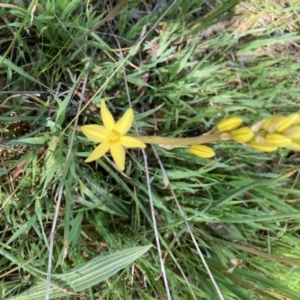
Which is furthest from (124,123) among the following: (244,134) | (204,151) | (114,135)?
(244,134)

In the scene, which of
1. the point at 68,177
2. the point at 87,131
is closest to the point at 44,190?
the point at 68,177

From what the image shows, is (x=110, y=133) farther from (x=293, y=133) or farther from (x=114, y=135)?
(x=293, y=133)

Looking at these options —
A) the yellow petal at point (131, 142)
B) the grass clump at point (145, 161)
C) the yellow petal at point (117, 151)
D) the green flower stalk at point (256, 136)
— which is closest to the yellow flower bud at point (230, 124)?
the green flower stalk at point (256, 136)

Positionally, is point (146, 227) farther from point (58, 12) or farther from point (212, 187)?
point (58, 12)

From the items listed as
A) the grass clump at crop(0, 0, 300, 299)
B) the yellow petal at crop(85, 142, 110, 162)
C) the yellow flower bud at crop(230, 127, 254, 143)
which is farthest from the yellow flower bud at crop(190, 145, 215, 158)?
the grass clump at crop(0, 0, 300, 299)

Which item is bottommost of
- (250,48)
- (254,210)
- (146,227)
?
(146,227)

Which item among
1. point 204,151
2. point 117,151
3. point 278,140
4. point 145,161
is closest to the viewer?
point 278,140
